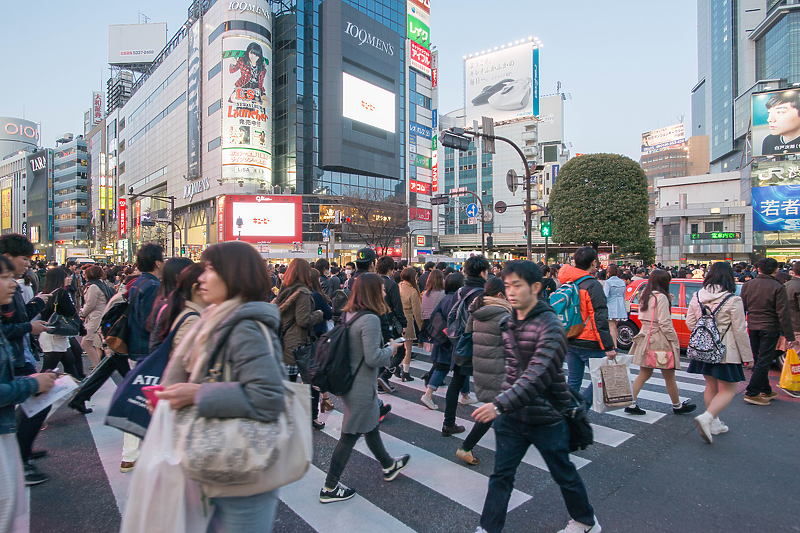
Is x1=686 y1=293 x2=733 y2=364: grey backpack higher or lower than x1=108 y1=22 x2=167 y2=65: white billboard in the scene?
lower

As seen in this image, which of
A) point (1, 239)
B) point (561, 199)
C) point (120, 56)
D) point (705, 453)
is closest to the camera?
point (705, 453)

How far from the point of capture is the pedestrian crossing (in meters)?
3.12

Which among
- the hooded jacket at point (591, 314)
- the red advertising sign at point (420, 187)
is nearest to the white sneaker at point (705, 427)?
the hooded jacket at point (591, 314)

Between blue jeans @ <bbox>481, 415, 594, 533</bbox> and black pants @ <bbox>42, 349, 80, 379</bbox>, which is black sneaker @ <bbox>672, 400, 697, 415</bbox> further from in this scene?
black pants @ <bbox>42, 349, 80, 379</bbox>

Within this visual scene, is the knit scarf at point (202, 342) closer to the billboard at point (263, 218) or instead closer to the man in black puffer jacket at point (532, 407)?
the man in black puffer jacket at point (532, 407)

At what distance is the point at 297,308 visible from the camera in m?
4.62

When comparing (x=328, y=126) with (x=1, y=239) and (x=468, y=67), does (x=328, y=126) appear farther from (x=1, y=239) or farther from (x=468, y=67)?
(x=1, y=239)

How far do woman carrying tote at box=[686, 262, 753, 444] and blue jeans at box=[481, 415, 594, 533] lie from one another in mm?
2575

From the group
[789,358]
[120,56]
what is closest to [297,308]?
[789,358]

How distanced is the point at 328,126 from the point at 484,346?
46.8 meters

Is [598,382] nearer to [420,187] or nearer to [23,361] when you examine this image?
[23,361]

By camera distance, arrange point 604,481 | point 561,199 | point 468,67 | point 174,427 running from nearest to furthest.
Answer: point 174,427
point 604,481
point 561,199
point 468,67

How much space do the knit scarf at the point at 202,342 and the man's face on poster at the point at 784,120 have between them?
42733 mm

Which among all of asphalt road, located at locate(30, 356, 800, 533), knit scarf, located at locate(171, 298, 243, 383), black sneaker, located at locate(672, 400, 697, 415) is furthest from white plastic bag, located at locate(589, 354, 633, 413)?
knit scarf, located at locate(171, 298, 243, 383)
